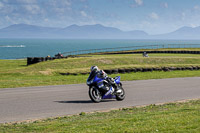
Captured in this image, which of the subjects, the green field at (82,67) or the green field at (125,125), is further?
the green field at (82,67)

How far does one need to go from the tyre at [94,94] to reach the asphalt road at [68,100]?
0.22m

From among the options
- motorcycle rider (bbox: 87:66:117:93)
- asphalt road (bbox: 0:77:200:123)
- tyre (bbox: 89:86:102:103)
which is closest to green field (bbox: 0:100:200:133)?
asphalt road (bbox: 0:77:200:123)

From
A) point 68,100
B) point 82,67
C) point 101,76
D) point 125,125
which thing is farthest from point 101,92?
point 82,67

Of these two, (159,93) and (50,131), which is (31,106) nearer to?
(50,131)

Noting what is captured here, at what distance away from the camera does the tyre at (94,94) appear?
13.3 m

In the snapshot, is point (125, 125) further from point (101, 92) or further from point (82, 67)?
point (82, 67)

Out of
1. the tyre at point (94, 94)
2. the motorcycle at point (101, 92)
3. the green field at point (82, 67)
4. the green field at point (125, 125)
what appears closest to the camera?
the green field at point (125, 125)

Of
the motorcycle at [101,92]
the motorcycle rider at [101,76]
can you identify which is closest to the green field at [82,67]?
the motorcycle at [101,92]

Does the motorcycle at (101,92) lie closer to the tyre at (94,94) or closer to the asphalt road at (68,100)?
the tyre at (94,94)

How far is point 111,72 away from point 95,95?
47.5ft

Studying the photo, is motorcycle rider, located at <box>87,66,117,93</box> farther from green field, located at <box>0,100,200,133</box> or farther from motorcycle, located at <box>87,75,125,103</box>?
green field, located at <box>0,100,200,133</box>

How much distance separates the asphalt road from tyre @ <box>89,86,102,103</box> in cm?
22

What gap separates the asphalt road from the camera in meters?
11.2

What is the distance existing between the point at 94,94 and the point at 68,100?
1.19m
